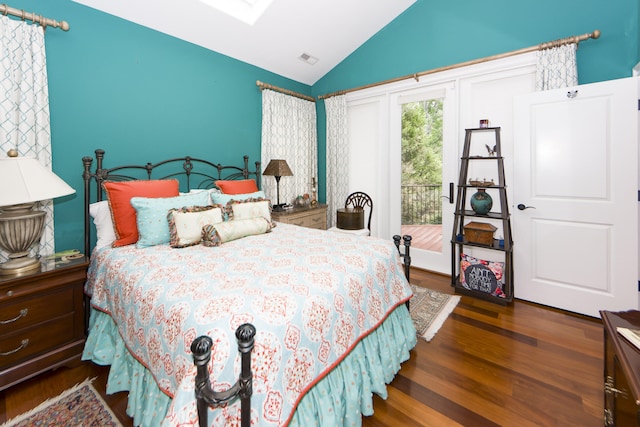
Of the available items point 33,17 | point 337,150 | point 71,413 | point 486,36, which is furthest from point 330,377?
point 486,36

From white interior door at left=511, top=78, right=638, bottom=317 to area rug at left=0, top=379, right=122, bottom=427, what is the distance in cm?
345

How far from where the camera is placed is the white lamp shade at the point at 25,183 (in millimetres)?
1615

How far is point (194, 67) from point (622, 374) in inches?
153

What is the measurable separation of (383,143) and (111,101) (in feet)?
10.3

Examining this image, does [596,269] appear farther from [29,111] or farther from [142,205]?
[29,111]

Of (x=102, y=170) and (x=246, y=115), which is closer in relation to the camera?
(x=102, y=170)

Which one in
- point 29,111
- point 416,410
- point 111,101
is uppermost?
point 111,101

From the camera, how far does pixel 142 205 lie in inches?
84.4

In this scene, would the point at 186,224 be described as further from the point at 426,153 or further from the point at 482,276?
the point at 426,153

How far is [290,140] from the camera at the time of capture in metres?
4.28

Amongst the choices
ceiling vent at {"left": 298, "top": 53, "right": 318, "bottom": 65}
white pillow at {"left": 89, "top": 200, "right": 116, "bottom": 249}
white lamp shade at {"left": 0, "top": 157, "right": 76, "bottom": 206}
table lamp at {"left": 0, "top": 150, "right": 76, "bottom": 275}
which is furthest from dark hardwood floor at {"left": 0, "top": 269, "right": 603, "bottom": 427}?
ceiling vent at {"left": 298, "top": 53, "right": 318, "bottom": 65}

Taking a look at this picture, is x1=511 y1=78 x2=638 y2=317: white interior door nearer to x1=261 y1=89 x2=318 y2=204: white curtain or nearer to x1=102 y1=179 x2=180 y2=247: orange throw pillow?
x1=261 y1=89 x2=318 y2=204: white curtain

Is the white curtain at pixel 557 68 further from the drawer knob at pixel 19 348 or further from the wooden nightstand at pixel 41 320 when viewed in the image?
the drawer knob at pixel 19 348

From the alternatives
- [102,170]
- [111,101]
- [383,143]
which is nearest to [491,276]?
[383,143]
